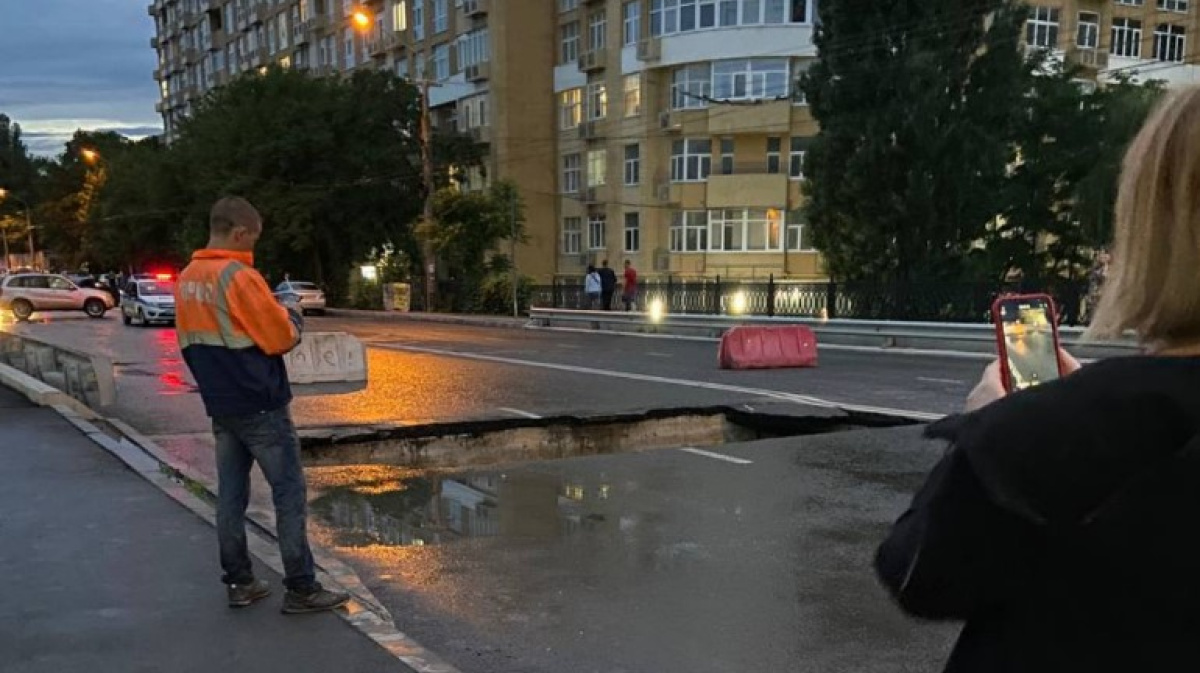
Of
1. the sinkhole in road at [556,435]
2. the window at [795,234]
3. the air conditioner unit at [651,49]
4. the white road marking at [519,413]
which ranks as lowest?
the sinkhole in road at [556,435]

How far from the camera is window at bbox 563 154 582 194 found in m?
46.6

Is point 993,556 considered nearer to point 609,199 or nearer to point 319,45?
point 609,199

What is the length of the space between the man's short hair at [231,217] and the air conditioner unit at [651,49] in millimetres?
36955

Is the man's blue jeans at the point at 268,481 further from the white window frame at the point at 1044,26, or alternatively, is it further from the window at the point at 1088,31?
the window at the point at 1088,31

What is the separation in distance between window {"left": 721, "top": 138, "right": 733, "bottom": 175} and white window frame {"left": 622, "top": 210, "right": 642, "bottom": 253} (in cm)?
456

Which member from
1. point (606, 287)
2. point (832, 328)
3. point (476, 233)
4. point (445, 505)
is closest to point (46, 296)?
point (476, 233)

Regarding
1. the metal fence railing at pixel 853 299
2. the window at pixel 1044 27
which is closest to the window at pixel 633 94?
the metal fence railing at pixel 853 299

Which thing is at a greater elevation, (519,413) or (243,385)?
(243,385)

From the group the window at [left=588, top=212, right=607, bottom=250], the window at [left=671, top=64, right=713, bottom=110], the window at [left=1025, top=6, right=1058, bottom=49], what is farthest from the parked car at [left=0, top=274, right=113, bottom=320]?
the window at [left=1025, top=6, right=1058, bottom=49]

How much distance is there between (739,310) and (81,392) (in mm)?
18817

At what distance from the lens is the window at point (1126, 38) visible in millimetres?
43562

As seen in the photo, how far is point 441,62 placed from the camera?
176 ft

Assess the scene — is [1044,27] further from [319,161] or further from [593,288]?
[319,161]

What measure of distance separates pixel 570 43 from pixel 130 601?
45.5 m
